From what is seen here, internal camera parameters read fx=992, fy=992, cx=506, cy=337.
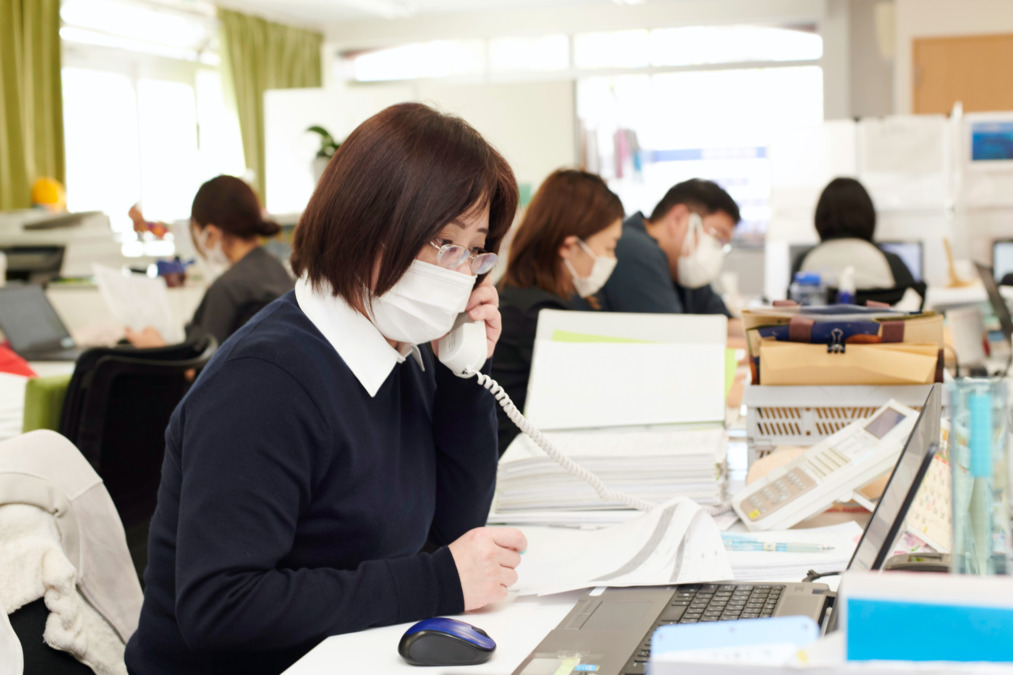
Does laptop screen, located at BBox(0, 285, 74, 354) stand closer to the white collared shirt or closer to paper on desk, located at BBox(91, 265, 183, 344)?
paper on desk, located at BBox(91, 265, 183, 344)

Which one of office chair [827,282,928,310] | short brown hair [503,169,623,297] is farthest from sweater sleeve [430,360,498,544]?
office chair [827,282,928,310]

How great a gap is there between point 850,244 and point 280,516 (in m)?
3.33

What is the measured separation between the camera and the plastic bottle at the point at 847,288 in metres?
3.05

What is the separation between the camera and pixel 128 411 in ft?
7.03

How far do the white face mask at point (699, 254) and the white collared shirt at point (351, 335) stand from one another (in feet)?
7.72

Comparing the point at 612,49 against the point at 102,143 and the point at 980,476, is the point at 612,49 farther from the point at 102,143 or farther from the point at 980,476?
the point at 980,476

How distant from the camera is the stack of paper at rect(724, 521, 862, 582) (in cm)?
114

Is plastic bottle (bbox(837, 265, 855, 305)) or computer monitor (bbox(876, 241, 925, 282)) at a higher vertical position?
computer monitor (bbox(876, 241, 925, 282))

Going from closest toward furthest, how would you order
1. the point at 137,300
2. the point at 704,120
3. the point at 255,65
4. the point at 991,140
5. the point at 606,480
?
the point at 606,480 < the point at 137,300 < the point at 991,140 < the point at 255,65 < the point at 704,120

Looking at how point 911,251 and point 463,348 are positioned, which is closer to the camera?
point 463,348

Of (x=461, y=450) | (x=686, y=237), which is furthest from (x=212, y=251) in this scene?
(x=461, y=450)

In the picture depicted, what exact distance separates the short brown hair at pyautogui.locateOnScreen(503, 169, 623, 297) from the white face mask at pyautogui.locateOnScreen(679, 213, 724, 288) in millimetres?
710

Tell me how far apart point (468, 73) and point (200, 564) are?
340 inches

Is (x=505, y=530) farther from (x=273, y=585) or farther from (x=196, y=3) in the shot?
(x=196, y=3)
